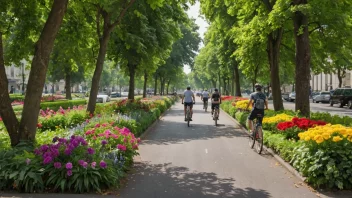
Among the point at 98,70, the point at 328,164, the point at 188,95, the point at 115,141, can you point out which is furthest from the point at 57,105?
the point at 328,164

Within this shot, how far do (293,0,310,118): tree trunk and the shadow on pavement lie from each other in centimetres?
782

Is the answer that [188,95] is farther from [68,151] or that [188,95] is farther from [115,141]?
[68,151]

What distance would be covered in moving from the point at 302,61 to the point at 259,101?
4180 mm

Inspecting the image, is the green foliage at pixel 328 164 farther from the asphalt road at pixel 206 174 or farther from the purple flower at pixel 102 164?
the purple flower at pixel 102 164

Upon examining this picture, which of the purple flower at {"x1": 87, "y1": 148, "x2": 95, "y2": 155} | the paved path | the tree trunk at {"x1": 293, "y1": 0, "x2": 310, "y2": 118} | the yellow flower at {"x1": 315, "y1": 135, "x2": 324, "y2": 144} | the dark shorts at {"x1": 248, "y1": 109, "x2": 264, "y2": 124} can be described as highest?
the tree trunk at {"x1": 293, "y1": 0, "x2": 310, "y2": 118}

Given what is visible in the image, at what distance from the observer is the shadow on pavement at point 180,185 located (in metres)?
6.57

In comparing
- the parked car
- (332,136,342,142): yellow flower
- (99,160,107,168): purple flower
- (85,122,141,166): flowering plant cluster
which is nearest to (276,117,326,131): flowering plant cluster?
(332,136,342,142): yellow flower

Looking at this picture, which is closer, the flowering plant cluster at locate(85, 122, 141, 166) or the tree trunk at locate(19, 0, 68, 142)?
the flowering plant cluster at locate(85, 122, 141, 166)

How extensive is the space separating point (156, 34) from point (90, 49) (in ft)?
12.5

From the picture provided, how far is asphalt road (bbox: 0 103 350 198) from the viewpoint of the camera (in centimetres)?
669

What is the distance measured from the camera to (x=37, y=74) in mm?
8188

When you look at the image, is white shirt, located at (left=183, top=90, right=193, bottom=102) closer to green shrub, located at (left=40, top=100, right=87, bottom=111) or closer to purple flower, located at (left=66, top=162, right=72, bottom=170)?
green shrub, located at (left=40, top=100, right=87, bottom=111)

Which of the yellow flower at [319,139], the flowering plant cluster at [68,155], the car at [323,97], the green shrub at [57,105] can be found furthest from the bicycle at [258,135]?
the car at [323,97]

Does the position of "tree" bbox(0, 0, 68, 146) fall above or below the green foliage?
above
